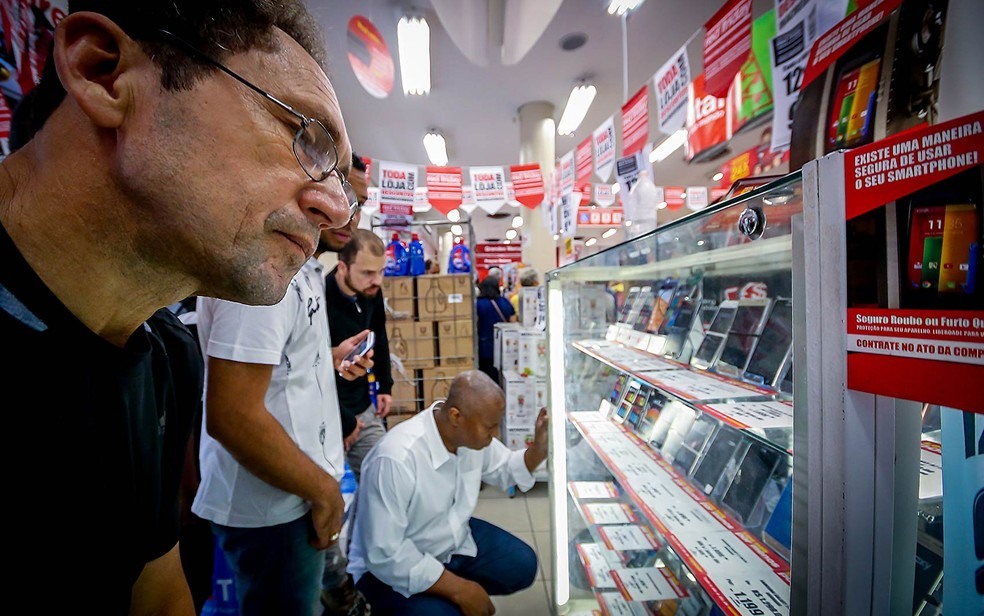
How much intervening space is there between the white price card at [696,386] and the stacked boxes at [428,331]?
140 inches

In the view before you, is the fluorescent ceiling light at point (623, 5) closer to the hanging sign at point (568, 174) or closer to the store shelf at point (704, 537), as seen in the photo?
the hanging sign at point (568, 174)

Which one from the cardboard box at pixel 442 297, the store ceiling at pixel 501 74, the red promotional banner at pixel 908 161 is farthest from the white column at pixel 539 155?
the red promotional banner at pixel 908 161

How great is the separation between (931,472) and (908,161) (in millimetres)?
638

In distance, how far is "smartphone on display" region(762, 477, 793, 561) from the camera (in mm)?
965

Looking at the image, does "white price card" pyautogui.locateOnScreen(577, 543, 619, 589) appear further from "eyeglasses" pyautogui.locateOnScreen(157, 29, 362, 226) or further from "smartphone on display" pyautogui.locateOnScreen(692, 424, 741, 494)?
"eyeglasses" pyautogui.locateOnScreen(157, 29, 362, 226)

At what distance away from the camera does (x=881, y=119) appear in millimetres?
853

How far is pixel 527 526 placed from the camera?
323cm

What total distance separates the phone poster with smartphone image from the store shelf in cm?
65

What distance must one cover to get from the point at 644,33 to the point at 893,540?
598 cm

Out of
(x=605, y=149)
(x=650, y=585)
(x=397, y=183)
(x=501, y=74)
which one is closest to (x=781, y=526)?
(x=650, y=585)

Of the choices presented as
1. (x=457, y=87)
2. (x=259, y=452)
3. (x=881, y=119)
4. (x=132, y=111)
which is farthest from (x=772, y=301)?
(x=457, y=87)

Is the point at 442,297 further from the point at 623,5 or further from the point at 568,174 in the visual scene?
the point at 623,5

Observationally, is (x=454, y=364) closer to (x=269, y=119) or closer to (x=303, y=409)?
(x=303, y=409)

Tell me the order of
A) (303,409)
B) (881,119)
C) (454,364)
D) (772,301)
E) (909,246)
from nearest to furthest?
(909,246)
(881,119)
(772,301)
(303,409)
(454,364)
